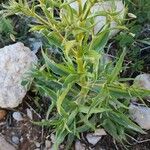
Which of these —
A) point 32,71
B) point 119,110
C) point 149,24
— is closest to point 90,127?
point 119,110

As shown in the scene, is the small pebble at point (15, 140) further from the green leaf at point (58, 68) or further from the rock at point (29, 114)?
the green leaf at point (58, 68)

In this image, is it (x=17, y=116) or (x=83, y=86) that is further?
(x=17, y=116)

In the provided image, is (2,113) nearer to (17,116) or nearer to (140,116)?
(17,116)

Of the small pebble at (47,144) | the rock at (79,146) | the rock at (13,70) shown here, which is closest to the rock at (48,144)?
the small pebble at (47,144)

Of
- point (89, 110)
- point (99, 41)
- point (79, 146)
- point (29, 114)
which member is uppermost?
point (99, 41)

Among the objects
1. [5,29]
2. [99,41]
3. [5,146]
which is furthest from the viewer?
[5,29]

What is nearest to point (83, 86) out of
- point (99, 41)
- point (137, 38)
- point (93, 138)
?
point (99, 41)
